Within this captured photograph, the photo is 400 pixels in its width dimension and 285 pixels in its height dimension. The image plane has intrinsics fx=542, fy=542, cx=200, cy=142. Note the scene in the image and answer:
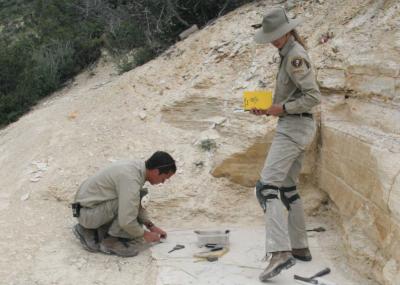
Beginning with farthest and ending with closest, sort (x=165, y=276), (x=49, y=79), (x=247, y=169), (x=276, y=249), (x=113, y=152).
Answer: (x=49, y=79) → (x=113, y=152) → (x=247, y=169) → (x=165, y=276) → (x=276, y=249)

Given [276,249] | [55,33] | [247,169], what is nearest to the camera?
[276,249]

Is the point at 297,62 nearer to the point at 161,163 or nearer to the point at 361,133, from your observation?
the point at 361,133

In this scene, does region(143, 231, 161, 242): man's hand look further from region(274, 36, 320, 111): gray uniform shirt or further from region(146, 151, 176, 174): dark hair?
region(274, 36, 320, 111): gray uniform shirt

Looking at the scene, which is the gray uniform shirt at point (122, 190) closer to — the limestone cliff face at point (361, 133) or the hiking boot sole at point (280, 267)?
the hiking boot sole at point (280, 267)

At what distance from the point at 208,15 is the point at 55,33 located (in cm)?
413

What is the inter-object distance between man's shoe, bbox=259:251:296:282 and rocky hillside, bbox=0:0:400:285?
62cm

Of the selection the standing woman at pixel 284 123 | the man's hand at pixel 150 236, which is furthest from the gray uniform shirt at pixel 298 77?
the man's hand at pixel 150 236

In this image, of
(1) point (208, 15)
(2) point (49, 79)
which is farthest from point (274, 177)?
(2) point (49, 79)

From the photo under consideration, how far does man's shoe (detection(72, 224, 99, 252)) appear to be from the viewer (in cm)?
459

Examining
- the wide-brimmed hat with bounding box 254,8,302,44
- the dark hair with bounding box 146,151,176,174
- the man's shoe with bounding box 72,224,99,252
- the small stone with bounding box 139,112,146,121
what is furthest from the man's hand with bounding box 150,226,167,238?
the small stone with bounding box 139,112,146,121

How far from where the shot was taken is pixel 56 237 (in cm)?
479

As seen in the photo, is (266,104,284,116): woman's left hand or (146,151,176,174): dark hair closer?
(266,104,284,116): woman's left hand

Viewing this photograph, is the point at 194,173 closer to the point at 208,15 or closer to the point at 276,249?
the point at 276,249

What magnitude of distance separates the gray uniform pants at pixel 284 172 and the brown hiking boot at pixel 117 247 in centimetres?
128
